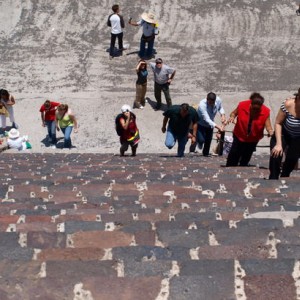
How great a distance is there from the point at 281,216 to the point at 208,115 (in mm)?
5974

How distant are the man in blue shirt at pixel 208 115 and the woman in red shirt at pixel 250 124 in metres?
2.05

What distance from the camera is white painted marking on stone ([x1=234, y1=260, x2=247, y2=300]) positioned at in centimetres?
254

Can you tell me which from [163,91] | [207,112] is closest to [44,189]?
[207,112]

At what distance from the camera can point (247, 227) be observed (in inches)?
140

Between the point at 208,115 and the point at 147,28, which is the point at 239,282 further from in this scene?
the point at 147,28

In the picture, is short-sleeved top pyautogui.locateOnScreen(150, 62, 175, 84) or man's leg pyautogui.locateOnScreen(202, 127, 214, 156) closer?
man's leg pyautogui.locateOnScreen(202, 127, 214, 156)

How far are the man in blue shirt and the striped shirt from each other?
11.2 ft

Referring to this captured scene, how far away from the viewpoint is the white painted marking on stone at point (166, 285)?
256 cm

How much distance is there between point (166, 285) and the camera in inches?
104

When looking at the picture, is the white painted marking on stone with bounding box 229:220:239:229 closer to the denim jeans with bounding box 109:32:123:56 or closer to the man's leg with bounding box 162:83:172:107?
the man's leg with bounding box 162:83:172:107

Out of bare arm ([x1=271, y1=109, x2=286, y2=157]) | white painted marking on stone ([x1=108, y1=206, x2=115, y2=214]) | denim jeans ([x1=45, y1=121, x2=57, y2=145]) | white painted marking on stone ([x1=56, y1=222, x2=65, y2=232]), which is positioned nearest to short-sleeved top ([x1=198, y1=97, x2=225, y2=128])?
denim jeans ([x1=45, y1=121, x2=57, y2=145])

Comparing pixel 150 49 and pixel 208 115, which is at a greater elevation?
pixel 150 49

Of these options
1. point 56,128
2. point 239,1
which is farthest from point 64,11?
point 56,128

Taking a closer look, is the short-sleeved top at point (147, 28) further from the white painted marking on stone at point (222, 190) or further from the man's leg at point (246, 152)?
the white painted marking on stone at point (222, 190)
